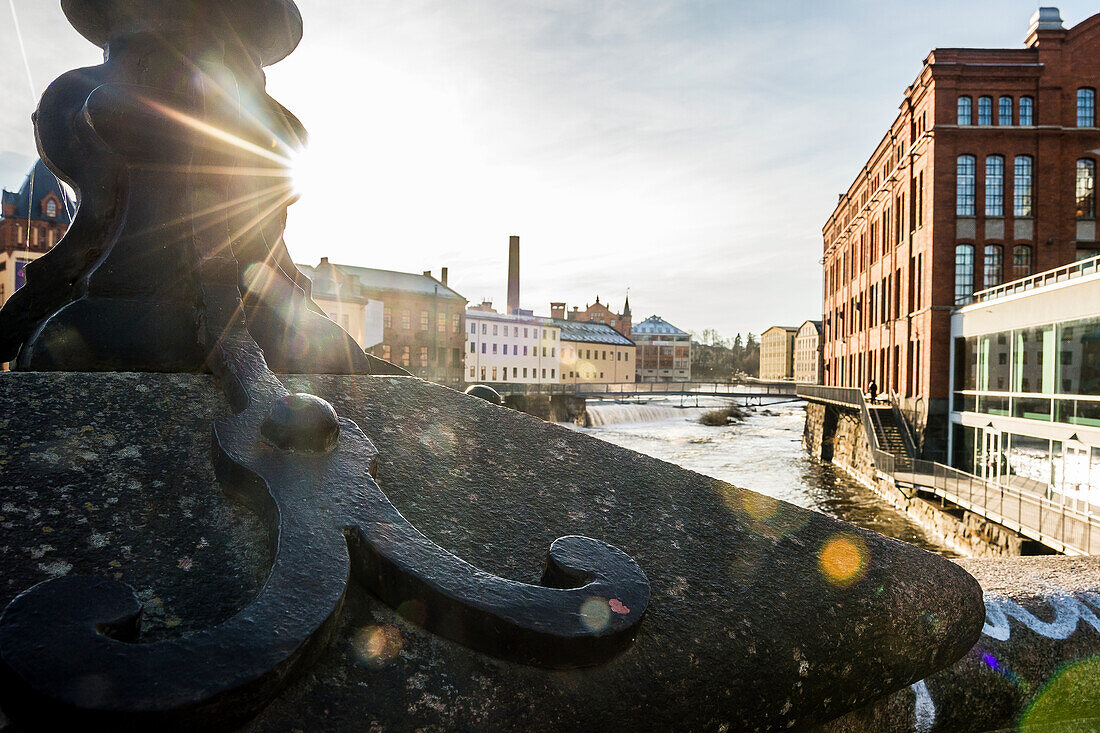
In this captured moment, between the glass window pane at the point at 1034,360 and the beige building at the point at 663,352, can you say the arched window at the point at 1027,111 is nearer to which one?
the glass window pane at the point at 1034,360

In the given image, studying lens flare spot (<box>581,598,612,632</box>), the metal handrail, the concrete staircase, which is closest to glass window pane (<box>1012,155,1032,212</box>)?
the metal handrail

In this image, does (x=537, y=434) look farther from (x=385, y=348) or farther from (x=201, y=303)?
(x=385, y=348)

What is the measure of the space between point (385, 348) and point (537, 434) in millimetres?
59576

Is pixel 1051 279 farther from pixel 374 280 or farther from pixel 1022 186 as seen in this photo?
pixel 374 280

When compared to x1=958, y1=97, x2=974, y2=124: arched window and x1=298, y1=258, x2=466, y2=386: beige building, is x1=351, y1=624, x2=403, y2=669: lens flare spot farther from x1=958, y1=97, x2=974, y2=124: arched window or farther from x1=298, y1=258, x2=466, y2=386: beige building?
x1=298, y1=258, x2=466, y2=386: beige building

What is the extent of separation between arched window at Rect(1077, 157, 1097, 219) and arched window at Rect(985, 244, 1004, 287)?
12.1ft

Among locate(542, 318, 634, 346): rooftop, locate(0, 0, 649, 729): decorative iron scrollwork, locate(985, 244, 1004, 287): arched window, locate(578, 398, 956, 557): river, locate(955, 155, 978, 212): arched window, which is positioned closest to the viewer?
locate(0, 0, 649, 729): decorative iron scrollwork

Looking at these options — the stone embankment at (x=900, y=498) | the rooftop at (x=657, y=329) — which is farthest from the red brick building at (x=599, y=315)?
the stone embankment at (x=900, y=498)

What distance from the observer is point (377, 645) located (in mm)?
1219

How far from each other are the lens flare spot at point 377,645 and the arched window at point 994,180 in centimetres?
3432

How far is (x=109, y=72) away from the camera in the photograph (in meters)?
2.65

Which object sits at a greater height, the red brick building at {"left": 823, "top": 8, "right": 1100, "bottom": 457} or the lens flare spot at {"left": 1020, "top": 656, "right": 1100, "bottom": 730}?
the red brick building at {"left": 823, "top": 8, "right": 1100, "bottom": 457}

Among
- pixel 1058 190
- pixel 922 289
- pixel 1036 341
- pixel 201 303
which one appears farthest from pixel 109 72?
pixel 1058 190

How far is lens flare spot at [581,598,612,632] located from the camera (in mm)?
1253
